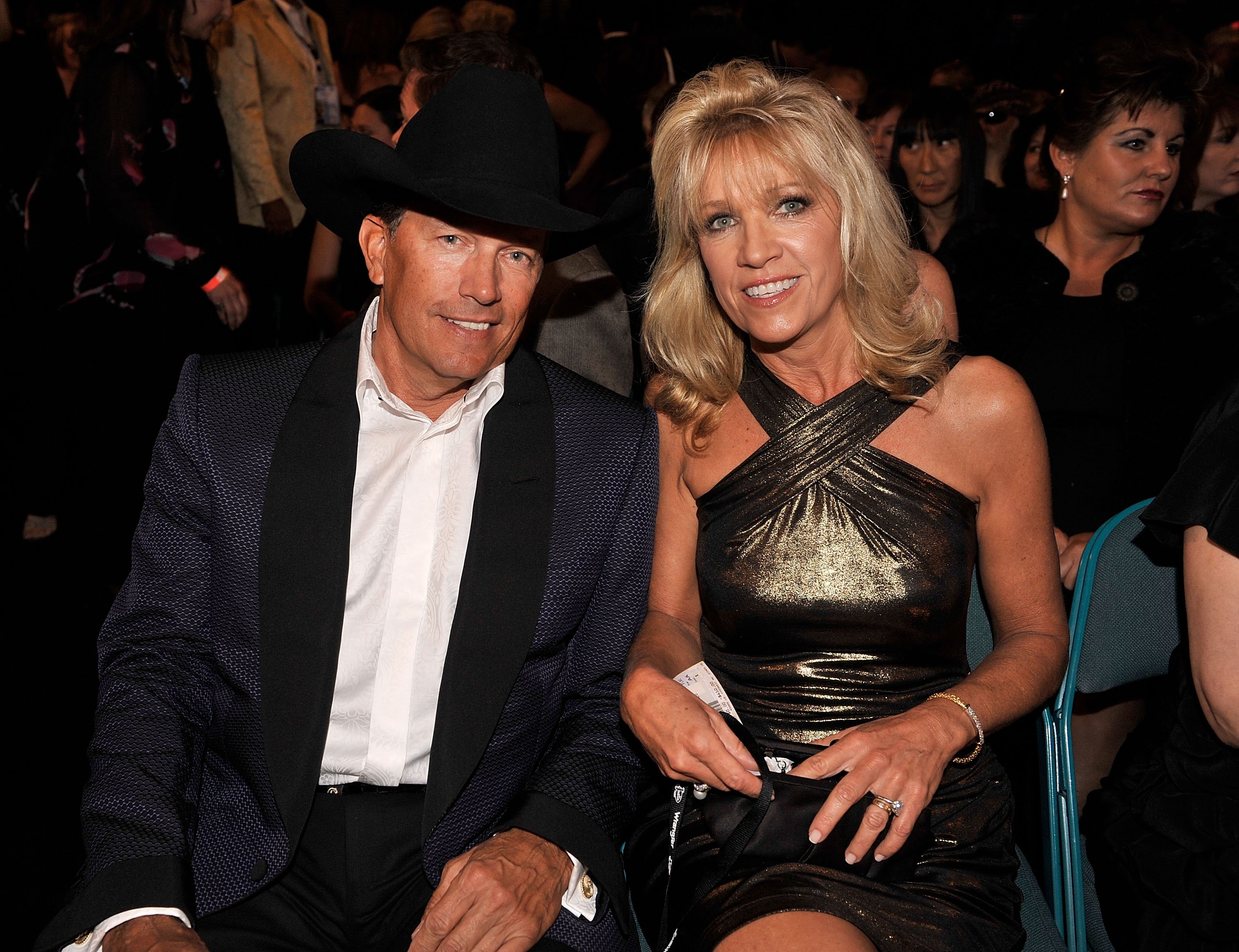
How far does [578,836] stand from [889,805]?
532mm

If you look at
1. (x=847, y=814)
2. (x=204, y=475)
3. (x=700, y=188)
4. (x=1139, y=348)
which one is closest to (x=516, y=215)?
(x=700, y=188)

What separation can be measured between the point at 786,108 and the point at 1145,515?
39.9 inches

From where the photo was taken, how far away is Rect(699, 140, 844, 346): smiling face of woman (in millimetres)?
2082

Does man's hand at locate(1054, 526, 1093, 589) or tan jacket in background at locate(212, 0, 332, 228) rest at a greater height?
tan jacket in background at locate(212, 0, 332, 228)

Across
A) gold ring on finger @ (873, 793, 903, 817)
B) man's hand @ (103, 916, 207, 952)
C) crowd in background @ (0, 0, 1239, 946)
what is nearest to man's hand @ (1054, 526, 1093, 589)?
crowd in background @ (0, 0, 1239, 946)

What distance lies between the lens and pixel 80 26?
17.7 ft

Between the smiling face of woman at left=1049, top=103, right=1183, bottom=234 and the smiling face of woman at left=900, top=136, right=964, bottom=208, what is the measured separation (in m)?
1.31

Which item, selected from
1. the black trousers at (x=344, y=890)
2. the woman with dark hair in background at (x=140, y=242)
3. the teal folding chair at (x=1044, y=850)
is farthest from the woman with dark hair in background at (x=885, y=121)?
the black trousers at (x=344, y=890)

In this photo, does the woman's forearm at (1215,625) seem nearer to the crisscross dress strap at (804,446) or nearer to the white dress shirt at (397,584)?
the crisscross dress strap at (804,446)

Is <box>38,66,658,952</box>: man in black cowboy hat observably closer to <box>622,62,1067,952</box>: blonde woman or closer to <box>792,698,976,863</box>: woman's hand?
<box>622,62,1067,952</box>: blonde woman

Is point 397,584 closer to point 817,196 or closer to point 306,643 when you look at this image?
point 306,643

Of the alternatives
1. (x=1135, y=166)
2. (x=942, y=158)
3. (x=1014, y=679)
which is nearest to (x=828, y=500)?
(x=1014, y=679)

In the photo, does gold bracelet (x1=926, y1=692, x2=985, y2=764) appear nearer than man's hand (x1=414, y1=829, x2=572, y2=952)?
No

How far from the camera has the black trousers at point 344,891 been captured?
1862mm
